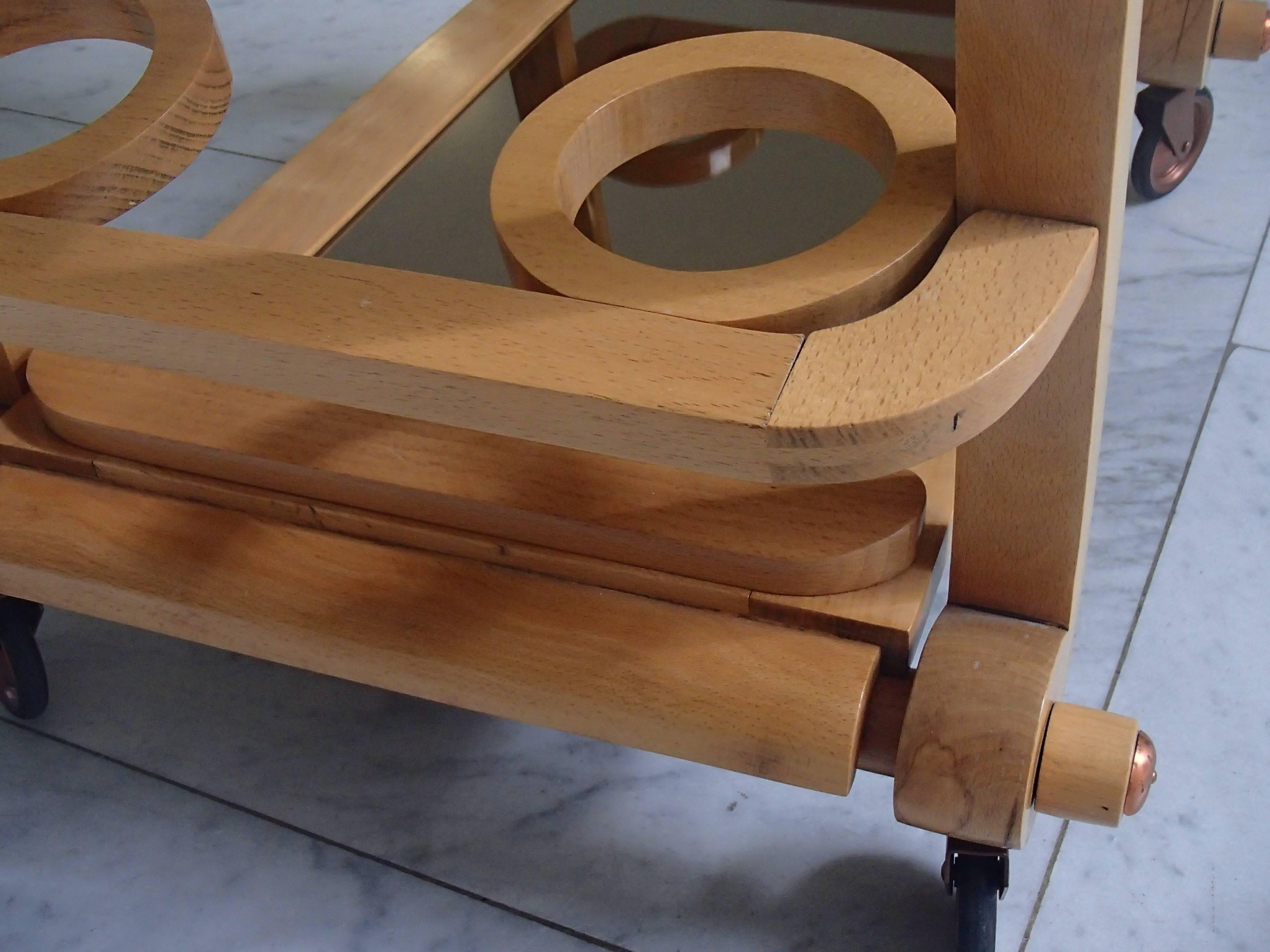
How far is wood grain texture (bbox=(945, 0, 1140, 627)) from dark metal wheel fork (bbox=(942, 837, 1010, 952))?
0.45 ft

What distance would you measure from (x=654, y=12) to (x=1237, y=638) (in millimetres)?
587

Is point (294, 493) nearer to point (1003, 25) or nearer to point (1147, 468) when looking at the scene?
point (1003, 25)

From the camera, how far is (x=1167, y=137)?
44.2 inches

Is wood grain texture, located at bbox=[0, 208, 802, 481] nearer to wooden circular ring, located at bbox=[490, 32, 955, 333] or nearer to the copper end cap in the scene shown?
wooden circular ring, located at bbox=[490, 32, 955, 333]

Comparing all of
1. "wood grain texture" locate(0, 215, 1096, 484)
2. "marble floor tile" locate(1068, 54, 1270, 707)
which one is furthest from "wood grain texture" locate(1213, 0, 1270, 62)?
"wood grain texture" locate(0, 215, 1096, 484)

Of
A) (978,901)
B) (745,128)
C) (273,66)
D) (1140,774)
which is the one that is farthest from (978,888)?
(273,66)

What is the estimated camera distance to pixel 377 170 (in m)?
0.88

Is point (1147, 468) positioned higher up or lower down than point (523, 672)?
lower down

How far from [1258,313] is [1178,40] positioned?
0.23 metres

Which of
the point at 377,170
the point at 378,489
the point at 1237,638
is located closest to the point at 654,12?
the point at 377,170

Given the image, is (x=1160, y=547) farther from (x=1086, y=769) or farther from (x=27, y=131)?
(x=27, y=131)

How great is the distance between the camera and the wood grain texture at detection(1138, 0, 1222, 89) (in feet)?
3.30

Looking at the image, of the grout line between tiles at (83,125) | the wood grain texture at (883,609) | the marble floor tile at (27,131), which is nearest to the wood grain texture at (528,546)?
the wood grain texture at (883,609)

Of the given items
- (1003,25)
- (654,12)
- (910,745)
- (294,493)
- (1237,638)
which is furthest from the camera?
(654,12)
